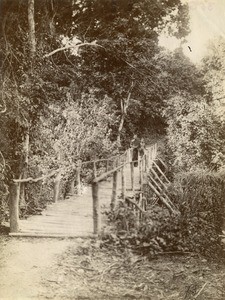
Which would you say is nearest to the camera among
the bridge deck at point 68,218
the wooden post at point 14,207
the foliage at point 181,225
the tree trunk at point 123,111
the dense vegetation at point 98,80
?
the foliage at point 181,225

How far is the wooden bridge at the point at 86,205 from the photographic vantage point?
411 centimetres

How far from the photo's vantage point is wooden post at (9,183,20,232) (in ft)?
14.4

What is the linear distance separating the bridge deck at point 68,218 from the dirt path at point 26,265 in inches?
5.5

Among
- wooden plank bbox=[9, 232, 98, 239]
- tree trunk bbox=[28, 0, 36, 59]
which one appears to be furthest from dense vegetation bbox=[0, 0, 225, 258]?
wooden plank bbox=[9, 232, 98, 239]

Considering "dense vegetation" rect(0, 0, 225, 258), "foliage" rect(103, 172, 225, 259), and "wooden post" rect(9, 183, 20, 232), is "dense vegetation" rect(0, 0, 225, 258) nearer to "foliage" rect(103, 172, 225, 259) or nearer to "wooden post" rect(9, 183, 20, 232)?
A: "wooden post" rect(9, 183, 20, 232)

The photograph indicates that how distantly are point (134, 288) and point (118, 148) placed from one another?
2.03 m

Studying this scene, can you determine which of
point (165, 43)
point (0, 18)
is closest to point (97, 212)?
point (165, 43)

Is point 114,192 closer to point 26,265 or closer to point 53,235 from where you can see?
point 53,235

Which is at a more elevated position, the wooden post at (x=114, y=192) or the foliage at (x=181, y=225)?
the wooden post at (x=114, y=192)

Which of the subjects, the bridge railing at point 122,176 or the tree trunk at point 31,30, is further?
the tree trunk at point 31,30

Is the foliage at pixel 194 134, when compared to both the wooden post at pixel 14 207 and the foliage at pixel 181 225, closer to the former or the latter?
the foliage at pixel 181 225

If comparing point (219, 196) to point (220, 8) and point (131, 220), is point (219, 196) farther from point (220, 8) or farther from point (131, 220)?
point (220, 8)

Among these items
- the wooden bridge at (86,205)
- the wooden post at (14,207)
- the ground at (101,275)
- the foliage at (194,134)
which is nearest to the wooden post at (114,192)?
the wooden bridge at (86,205)

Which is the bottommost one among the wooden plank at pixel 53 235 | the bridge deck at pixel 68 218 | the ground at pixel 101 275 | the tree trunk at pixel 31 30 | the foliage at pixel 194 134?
the ground at pixel 101 275
